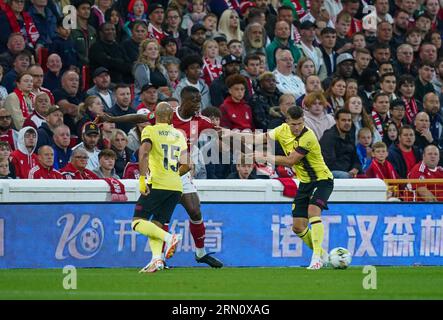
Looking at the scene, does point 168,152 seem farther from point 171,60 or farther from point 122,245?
point 171,60

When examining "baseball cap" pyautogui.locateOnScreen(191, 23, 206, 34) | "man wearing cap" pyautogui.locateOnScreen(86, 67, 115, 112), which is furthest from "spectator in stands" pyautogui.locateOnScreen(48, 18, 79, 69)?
"baseball cap" pyautogui.locateOnScreen(191, 23, 206, 34)

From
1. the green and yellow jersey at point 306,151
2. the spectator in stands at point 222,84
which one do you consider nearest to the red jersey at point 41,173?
the green and yellow jersey at point 306,151

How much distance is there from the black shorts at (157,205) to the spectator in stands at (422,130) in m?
8.01

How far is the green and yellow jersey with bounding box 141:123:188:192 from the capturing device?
1736cm

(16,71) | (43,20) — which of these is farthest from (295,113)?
(43,20)

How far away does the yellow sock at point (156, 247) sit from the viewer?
1730 centimetres

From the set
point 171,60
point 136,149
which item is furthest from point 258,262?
point 171,60

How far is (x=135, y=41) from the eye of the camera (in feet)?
76.4

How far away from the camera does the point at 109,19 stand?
2336 centimetres

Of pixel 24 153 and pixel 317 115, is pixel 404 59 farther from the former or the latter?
pixel 24 153

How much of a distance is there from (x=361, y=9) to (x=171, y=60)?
647 centimetres

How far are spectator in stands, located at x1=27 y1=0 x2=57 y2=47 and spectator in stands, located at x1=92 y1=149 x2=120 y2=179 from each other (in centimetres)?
311
